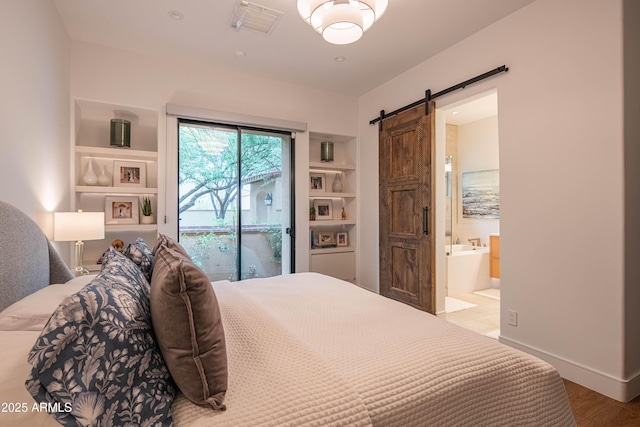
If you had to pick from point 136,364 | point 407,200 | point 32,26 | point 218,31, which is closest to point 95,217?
point 32,26

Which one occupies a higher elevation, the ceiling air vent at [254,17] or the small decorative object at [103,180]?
the ceiling air vent at [254,17]

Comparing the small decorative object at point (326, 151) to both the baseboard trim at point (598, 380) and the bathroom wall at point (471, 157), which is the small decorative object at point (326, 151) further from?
the baseboard trim at point (598, 380)

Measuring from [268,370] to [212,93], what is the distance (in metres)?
3.23

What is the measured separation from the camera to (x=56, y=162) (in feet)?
8.12

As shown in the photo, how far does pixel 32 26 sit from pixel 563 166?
3.62m

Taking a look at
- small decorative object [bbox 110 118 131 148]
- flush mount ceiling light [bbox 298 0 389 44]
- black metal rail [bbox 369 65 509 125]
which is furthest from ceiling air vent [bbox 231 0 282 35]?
black metal rail [bbox 369 65 509 125]

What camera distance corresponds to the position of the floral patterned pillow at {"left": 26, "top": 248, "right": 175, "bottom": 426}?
657mm

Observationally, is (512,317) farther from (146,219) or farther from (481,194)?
(146,219)

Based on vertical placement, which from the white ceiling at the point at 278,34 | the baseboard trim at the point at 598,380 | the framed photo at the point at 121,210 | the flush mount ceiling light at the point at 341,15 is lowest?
the baseboard trim at the point at 598,380

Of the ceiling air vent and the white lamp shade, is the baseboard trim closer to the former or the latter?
the ceiling air vent

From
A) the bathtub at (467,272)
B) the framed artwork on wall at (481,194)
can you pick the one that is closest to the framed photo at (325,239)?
the bathtub at (467,272)

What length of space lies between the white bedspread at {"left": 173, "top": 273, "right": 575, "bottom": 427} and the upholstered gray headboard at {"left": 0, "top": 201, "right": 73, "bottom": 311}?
Answer: 2.89 feet

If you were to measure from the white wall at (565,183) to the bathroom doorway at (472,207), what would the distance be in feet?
4.27

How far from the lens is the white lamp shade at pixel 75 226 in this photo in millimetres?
2227
